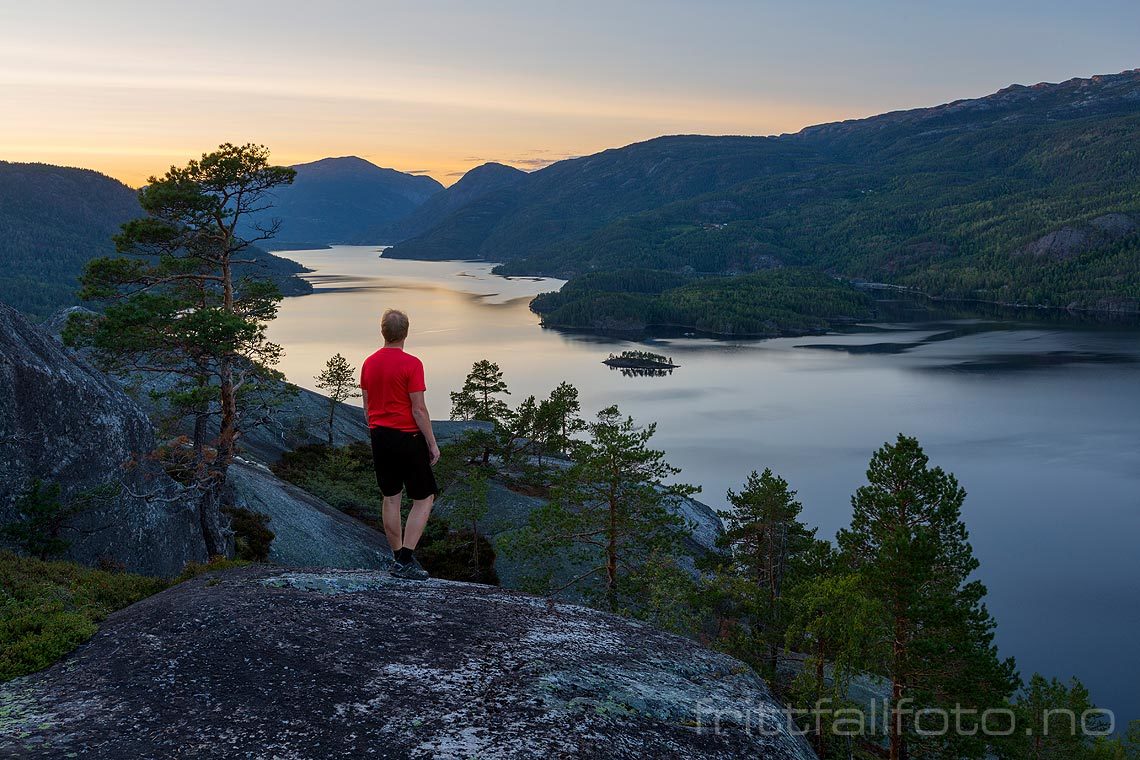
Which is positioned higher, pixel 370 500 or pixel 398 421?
pixel 398 421

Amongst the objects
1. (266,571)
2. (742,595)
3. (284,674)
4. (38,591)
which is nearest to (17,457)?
(38,591)

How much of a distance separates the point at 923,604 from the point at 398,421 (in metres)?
23.9

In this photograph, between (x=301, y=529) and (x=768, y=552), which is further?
(x=768, y=552)

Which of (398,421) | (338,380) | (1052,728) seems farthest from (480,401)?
(398,421)

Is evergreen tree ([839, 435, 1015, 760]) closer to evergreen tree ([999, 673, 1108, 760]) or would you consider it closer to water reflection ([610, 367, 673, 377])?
evergreen tree ([999, 673, 1108, 760])

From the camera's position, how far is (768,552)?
35312 millimetres

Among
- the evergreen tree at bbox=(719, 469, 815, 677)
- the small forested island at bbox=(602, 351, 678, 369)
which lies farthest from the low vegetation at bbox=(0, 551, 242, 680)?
the small forested island at bbox=(602, 351, 678, 369)

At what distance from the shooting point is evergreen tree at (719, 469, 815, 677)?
29906 mm

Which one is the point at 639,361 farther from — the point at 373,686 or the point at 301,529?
the point at 373,686

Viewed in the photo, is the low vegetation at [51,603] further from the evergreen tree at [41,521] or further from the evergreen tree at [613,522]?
the evergreen tree at [613,522]

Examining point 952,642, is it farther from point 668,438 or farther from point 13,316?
point 668,438

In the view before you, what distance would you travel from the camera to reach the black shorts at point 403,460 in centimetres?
1159

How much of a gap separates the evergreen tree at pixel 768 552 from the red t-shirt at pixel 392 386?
2050 cm

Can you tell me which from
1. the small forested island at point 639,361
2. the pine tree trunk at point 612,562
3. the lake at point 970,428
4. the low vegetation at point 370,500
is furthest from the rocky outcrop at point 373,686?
the small forested island at point 639,361
